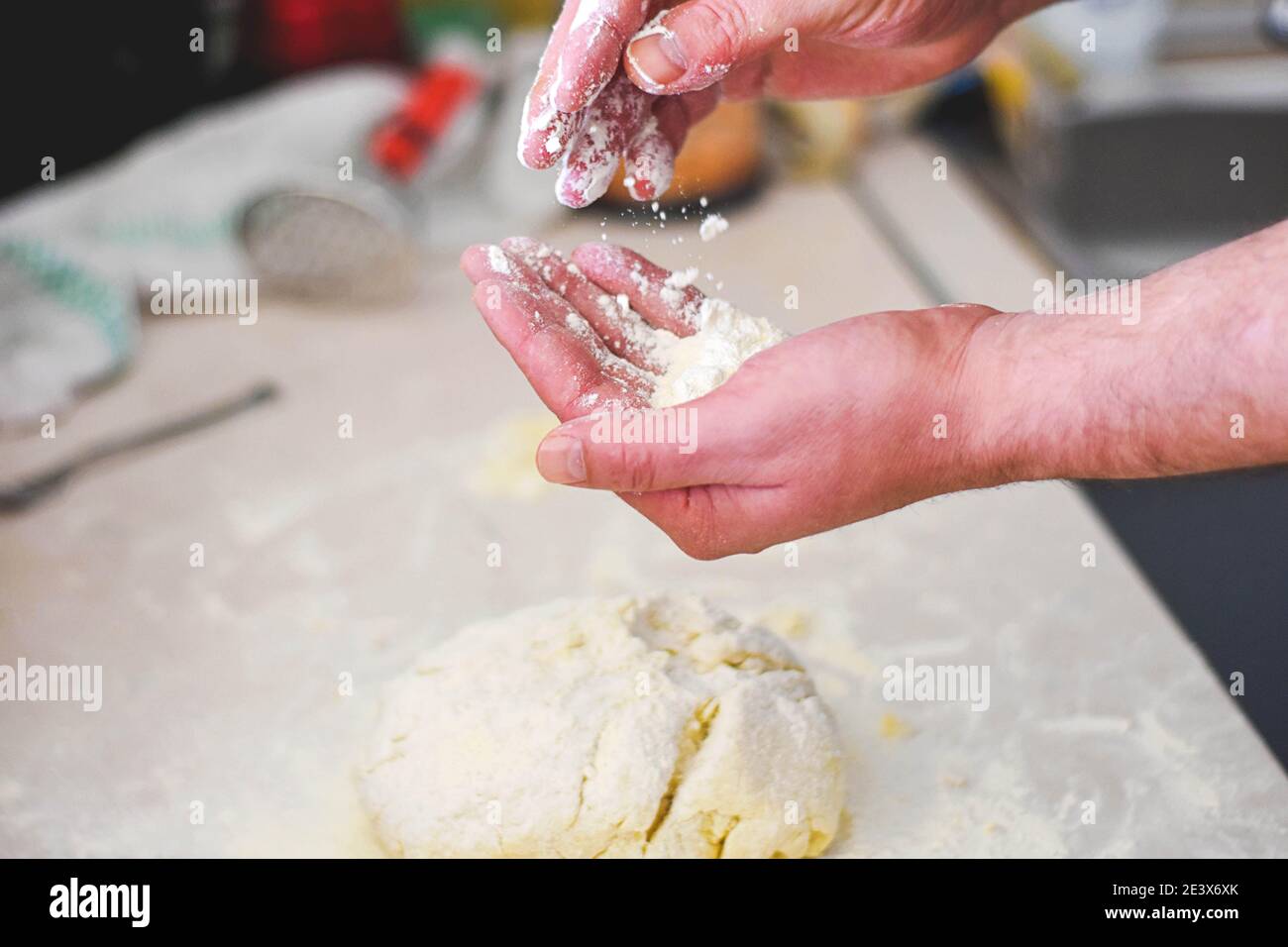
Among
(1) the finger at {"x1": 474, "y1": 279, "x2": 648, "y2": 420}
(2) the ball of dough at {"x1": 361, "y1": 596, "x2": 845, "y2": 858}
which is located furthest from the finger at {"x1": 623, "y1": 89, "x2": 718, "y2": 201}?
(2) the ball of dough at {"x1": 361, "y1": 596, "x2": 845, "y2": 858}

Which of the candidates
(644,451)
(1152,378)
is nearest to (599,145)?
(644,451)

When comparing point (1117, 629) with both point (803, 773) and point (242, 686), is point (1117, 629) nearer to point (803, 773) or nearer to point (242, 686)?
point (803, 773)

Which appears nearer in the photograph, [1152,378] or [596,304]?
[1152,378]

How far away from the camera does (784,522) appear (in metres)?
1.22

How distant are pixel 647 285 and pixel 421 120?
1331mm

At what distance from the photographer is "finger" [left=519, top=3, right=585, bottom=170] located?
1293 millimetres

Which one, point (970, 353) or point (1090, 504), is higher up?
point (970, 353)

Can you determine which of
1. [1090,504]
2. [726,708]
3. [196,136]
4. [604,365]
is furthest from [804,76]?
[196,136]

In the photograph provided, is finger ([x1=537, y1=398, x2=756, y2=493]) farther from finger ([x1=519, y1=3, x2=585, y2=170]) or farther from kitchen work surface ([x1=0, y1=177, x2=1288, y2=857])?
kitchen work surface ([x1=0, y1=177, x2=1288, y2=857])

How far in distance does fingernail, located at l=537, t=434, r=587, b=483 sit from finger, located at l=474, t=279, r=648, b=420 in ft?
0.41

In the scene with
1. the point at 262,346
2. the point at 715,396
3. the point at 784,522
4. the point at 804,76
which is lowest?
the point at 784,522

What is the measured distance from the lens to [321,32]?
2877 millimetres

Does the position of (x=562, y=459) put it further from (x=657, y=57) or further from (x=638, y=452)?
(x=657, y=57)

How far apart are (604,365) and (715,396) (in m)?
0.20
